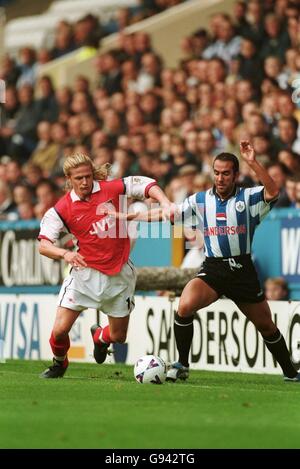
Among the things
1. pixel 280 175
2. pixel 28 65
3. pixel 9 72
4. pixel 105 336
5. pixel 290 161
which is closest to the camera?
pixel 105 336

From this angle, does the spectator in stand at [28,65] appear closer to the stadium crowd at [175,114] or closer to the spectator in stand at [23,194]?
the stadium crowd at [175,114]

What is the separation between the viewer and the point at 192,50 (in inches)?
848

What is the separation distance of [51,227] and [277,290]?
12.6 feet

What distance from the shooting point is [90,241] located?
13.0 metres

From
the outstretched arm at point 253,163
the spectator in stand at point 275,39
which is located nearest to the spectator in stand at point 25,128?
the spectator in stand at point 275,39

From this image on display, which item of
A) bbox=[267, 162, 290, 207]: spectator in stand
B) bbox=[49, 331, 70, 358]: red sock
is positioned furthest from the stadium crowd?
bbox=[49, 331, 70, 358]: red sock

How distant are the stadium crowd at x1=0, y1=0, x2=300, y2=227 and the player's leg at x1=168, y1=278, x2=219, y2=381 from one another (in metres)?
3.63

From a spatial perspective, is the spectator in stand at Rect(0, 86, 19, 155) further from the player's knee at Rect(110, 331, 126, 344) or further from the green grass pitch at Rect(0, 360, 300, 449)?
the green grass pitch at Rect(0, 360, 300, 449)

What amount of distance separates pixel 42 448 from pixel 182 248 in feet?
30.9

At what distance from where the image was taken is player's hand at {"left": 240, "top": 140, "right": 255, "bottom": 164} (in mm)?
11977

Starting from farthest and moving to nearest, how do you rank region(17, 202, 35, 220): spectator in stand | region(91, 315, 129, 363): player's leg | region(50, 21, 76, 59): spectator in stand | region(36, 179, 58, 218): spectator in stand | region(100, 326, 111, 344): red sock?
region(50, 21, 76, 59): spectator in stand < region(17, 202, 35, 220): spectator in stand < region(36, 179, 58, 218): spectator in stand < region(100, 326, 111, 344): red sock < region(91, 315, 129, 363): player's leg

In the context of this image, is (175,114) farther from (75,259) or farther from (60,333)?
(75,259)

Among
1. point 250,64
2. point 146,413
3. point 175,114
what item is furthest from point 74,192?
point 175,114

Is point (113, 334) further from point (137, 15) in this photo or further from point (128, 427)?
point (137, 15)
